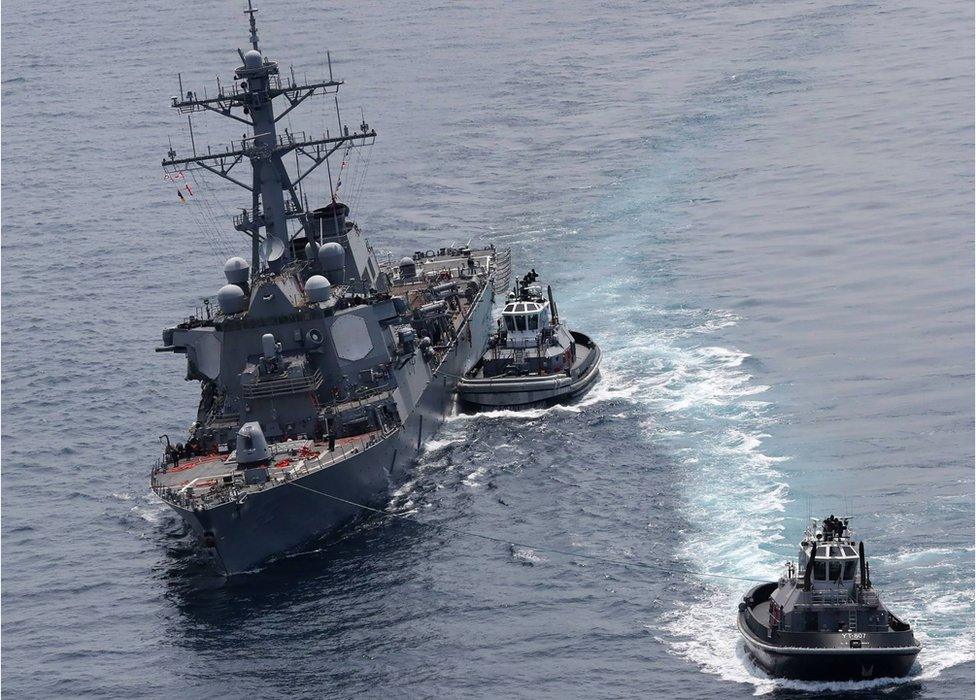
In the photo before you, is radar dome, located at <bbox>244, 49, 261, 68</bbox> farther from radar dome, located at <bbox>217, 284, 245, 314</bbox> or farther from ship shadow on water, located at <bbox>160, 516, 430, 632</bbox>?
ship shadow on water, located at <bbox>160, 516, 430, 632</bbox>

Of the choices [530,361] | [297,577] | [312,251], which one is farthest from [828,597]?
[312,251]

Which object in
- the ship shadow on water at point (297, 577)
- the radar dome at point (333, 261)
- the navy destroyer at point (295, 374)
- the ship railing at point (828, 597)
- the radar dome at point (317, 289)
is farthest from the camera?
the radar dome at point (333, 261)

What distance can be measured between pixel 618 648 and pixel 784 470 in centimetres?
1402

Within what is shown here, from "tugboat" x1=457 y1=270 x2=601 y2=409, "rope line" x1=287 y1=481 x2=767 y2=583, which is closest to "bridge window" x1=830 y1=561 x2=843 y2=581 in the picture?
"rope line" x1=287 y1=481 x2=767 y2=583

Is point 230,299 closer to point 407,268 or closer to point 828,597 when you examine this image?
point 407,268

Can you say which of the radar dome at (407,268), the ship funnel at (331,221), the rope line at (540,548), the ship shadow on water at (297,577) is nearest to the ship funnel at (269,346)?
the rope line at (540,548)

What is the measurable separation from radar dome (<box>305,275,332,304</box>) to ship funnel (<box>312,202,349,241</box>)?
→ 7940 millimetres

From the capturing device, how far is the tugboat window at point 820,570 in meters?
46.9

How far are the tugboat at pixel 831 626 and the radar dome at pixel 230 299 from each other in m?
27.5

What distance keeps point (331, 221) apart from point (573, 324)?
43.8ft

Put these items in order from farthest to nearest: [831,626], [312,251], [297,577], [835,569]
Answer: [312,251] → [297,577] → [835,569] → [831,626]

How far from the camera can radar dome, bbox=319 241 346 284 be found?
7144 centimetres

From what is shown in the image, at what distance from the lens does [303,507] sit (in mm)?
59500

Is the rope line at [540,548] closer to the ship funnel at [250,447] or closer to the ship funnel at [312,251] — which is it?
the ship funnel at [250,447]
